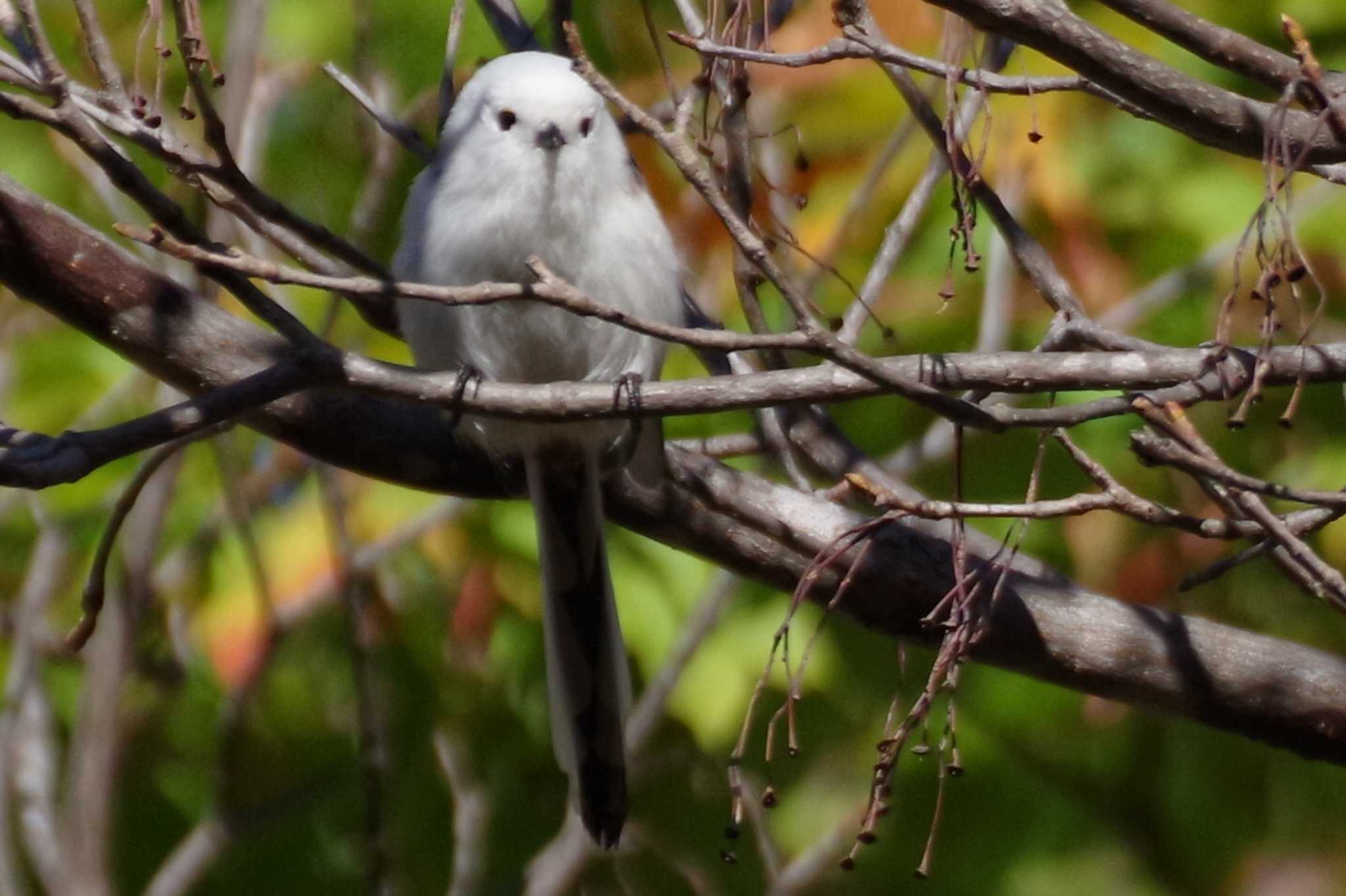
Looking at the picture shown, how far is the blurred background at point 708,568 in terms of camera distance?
11.6 ft

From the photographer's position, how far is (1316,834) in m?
3.82

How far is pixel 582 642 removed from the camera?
10.2ft

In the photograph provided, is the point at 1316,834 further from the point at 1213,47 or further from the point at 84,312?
the point at 84,312

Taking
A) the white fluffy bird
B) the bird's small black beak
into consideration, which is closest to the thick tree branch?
the white fluffy bird

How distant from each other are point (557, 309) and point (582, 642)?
656mm

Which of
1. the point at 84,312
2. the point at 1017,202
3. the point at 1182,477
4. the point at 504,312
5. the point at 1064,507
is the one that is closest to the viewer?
the point at 1064,507

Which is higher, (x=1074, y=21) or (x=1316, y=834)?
(x=1074, y=21)

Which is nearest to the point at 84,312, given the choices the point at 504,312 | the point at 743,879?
the point at 504,312

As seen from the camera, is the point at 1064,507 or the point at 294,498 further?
the point at 294,498

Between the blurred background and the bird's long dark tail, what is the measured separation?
1.21 feet

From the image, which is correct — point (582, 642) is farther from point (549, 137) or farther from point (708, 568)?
point (549, 137)

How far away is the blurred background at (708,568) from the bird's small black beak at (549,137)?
64 centimetres

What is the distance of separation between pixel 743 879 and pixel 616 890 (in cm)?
32

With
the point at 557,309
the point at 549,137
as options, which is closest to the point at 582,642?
the point at 557,309
